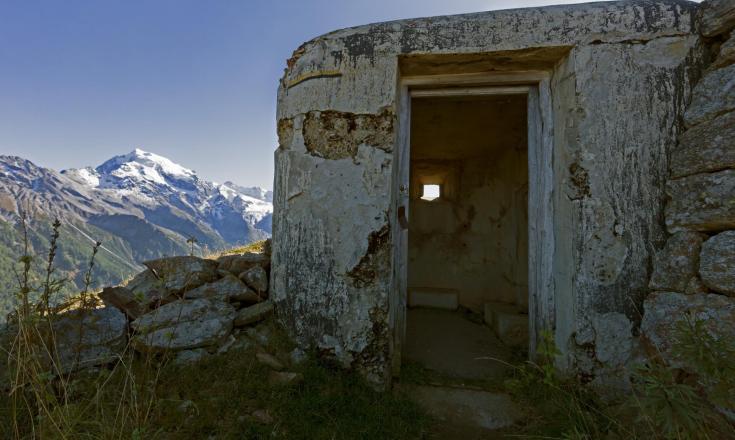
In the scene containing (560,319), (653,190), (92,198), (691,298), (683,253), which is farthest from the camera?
(92,198)

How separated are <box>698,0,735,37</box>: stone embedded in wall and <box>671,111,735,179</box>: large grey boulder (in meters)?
0.63

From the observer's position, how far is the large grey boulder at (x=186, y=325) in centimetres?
229

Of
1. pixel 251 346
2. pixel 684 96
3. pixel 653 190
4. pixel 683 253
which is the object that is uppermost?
pixel 684 96

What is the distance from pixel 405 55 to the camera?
2482 mm

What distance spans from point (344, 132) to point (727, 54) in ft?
7.77

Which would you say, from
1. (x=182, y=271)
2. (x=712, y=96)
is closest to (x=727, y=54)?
(x=712, y=96)

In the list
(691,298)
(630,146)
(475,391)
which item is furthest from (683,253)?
(475,391)

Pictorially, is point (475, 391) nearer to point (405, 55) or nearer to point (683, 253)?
point (683, 253)

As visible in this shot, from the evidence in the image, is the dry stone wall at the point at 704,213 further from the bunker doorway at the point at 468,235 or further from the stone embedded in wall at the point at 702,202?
the bunker doorway at the point at 468,235

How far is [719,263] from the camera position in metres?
1.75

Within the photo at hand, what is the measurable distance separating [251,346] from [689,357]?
2.32 m

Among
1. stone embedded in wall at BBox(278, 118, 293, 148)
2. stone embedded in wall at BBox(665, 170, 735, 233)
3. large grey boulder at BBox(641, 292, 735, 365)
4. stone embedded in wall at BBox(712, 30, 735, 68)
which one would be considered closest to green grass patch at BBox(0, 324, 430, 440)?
large grey boulder at BBox(641, 292, 735, 365)

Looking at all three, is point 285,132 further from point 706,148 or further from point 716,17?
point 716,17

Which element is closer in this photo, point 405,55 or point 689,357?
point 689,357
